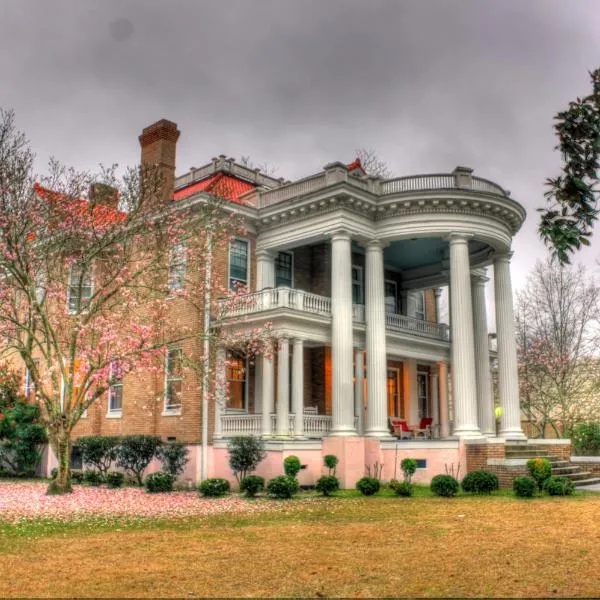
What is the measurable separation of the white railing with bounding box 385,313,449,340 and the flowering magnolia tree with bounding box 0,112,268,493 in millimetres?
6792

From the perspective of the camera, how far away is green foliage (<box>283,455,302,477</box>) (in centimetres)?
1961

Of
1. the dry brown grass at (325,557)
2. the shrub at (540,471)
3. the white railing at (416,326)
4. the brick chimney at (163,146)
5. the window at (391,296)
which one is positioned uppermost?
the brick chimney at (163,146)

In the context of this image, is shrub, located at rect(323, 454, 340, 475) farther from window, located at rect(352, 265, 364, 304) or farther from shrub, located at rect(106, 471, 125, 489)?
window, located at rect(352, 265, 364, 304)

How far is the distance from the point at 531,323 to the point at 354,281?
13.0 m

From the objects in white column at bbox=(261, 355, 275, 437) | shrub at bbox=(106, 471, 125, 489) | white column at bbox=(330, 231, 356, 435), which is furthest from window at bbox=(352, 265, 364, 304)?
shrub at bbox=(106, 471, 125, 489)

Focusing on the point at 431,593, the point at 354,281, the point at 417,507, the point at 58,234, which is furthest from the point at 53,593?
the point at 354,281

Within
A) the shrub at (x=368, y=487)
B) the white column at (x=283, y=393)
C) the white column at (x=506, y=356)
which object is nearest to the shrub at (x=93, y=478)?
the white column at (x=283, y=393)

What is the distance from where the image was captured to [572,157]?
6801 millimetres

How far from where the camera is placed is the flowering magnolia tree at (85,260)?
59.1ft

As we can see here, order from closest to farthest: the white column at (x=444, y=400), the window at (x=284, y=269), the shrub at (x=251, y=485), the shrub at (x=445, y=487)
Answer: the shrub at (x=445, y=487), the shrub at (x=251, y=485), the window at (x=284, y=269), the white column at (x=444, y=400)

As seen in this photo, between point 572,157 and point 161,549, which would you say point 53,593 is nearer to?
point 161,549

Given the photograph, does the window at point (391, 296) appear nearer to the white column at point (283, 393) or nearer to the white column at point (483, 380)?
the white column at point (483, 380)

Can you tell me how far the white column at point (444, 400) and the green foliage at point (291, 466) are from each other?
33.5 ft

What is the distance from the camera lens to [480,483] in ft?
57.6
